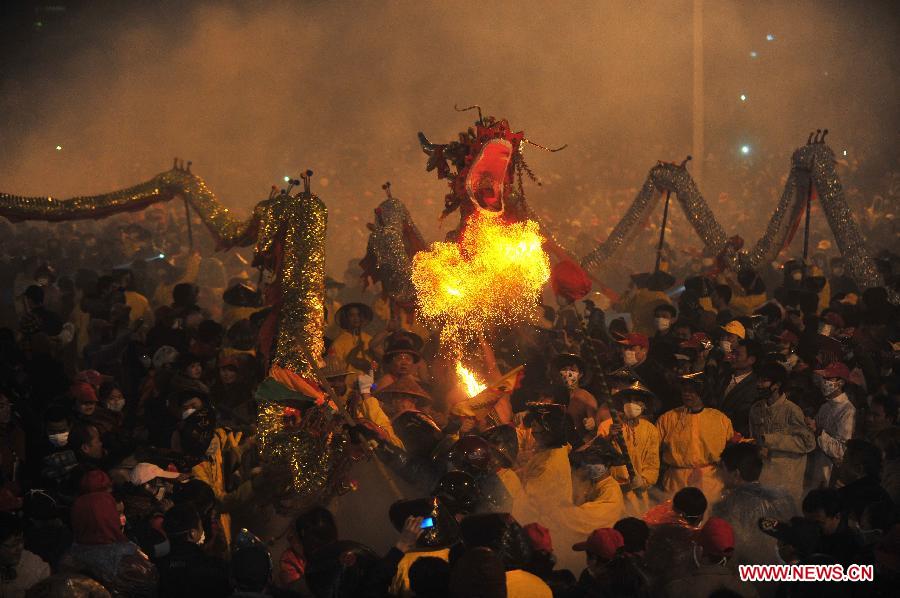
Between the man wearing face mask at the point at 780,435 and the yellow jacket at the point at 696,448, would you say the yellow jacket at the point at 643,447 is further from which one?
the man wearing face mask at the point at 780,435

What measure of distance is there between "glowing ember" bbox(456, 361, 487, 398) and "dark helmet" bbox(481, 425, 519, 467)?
109cm

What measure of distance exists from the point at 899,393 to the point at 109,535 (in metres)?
5.48

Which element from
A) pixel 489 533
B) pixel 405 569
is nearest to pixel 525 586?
pixel 489 533

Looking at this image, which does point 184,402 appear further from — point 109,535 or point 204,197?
point 204,197

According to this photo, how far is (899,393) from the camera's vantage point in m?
7.80

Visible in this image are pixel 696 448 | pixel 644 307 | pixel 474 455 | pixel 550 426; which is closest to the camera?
pixel 474 455

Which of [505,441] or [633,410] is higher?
[633,410]

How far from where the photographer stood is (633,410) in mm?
7707

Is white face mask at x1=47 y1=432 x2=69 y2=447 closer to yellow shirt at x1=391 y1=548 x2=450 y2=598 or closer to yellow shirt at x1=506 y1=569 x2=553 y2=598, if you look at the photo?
yellow shirt at x1=391 y1=548 x2=450 y2=598

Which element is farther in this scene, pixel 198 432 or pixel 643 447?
pixel 643 447

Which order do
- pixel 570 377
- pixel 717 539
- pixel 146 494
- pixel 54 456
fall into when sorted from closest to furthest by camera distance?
pixel 717 539
pixel 146 494
pixel 54 456
pixel 570 377

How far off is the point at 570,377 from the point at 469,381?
923 mm

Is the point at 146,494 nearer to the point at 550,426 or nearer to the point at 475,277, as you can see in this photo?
the point at 550,426

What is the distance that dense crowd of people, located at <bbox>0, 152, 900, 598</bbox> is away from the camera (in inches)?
216
